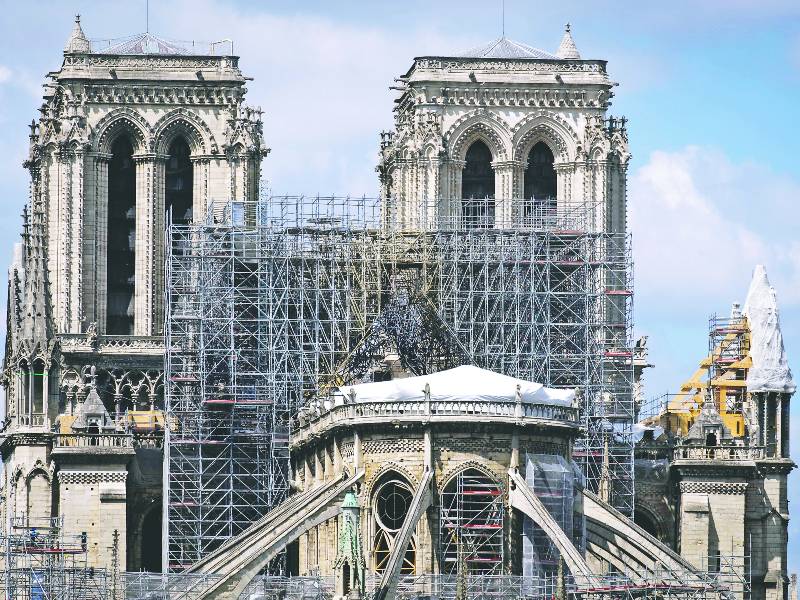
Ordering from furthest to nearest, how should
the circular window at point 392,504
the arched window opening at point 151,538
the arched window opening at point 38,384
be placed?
the arched window opening at point 38,384 < the arched window opening at point 151,538 < the circular window at point 392,504

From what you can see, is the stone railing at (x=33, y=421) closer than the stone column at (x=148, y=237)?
Yes

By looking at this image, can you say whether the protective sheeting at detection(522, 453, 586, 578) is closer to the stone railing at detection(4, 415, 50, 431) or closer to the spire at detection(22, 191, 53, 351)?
the stone railing at detection(4, 415, 50, 431)

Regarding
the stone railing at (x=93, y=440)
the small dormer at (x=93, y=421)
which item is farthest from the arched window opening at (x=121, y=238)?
the stone railing at (x=93, y=440)

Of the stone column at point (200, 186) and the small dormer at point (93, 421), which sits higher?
the stone column at point (200, 186)

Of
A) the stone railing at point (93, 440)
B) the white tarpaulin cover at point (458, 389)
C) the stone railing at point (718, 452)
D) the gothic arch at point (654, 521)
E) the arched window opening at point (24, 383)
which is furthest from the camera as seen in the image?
the arched window opening at point (24, 383)

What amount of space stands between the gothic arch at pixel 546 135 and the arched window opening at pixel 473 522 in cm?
2776

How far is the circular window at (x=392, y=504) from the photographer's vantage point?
12019 centimetres

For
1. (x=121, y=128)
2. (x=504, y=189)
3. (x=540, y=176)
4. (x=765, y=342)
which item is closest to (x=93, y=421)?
(x=121, y=128)

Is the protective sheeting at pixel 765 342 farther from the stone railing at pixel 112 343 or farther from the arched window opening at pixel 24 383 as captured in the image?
the arched window opening at pixel 24 383

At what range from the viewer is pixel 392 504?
4749 inches

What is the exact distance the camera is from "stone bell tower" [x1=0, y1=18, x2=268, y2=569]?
143250mm

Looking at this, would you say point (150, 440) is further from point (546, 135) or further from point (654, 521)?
point (546, 135)

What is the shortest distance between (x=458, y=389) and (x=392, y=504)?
4.65 m

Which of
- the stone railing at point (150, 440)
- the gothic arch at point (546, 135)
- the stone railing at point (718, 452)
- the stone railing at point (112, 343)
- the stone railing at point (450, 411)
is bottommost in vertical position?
the stone railing at point (718, 452)
